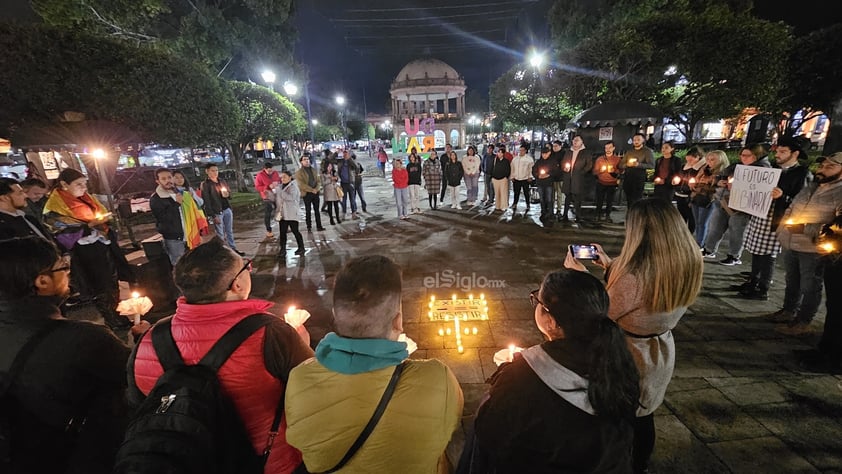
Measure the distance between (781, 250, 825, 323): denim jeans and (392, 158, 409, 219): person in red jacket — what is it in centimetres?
820

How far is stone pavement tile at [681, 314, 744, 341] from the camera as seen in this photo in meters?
4.24

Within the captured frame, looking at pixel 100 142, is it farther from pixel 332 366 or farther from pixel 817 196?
pixel 817 196

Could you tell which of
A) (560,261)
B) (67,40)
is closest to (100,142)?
(67,40)

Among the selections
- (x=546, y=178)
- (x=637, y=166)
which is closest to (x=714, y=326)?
(x=637, y=166)

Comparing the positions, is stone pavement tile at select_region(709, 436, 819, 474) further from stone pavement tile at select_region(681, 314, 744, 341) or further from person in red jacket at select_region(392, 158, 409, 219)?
person in red jacket at select_region(392, 158, 409, 219)

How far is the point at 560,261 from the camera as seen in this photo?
6.92 meters

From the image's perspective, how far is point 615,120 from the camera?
1069 centimetres

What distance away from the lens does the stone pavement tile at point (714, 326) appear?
424 centimetres

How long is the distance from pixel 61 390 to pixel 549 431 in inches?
86.9

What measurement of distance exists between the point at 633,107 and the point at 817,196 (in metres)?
8.24

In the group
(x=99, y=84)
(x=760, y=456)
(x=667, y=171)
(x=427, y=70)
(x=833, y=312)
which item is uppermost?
(x=427, y=70)

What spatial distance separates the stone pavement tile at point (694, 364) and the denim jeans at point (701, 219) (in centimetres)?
385

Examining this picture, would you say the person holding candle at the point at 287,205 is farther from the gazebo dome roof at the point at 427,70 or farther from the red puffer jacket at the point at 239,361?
the gazebo dome roof at the point at 427,70

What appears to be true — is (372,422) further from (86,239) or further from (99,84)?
(99,84)
